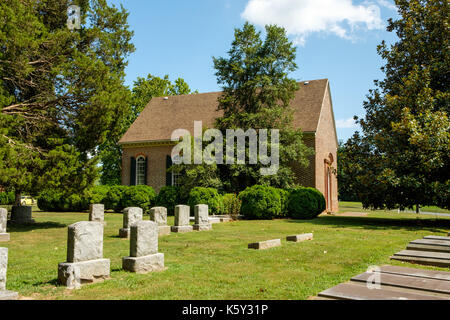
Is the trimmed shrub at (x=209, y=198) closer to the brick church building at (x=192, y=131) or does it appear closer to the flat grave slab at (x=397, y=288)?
the brick church building at (x=192, y=131)

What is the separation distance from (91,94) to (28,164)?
3.53m

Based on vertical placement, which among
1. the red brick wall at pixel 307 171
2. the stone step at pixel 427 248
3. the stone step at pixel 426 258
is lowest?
the stone step at pixel 426 258

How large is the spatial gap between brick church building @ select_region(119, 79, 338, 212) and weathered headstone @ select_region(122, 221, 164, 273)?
17877mm

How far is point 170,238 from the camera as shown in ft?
38.3

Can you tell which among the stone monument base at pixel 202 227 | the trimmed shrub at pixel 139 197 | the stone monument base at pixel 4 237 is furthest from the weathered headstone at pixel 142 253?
the trimmed shrub at pixel 139 197

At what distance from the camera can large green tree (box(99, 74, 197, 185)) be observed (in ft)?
121

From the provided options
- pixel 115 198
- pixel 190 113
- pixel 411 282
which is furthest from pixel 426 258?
pixel 190 113

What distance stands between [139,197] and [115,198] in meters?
1.84

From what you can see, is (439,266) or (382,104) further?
(382,104)

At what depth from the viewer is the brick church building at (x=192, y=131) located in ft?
80.2

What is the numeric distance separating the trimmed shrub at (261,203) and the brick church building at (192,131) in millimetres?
4842

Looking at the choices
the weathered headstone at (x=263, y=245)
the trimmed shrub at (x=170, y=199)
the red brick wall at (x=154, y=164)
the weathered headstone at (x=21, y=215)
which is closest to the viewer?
the weathered headstone at (x=263, y=245)

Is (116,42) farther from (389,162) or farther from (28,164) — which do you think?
(389,162)
